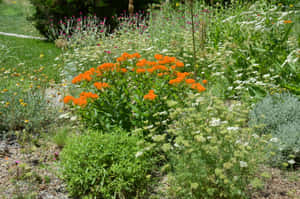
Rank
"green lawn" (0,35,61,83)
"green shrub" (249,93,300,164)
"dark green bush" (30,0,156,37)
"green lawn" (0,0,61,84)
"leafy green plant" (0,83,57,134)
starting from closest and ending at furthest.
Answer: "green shrub" (249,93,300,164) → "leafy green plant" (0,83,57,134) → "green lawn" (0,0,61,84) → "green lawn" (0,35,61,83) → "dark green bush" (30,0,156,37)

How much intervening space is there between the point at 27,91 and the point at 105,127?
162cm

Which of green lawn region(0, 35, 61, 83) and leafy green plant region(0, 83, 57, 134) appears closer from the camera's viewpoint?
leafy green plant region(0, 83, 57, 134)

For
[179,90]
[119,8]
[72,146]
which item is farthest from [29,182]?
[119,8]

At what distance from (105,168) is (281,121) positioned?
6.52 feet

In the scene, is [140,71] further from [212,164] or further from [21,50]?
[21,50]

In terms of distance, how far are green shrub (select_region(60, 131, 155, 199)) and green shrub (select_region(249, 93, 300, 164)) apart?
1.32 m

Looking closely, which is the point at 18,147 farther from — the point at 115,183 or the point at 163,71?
the point at 163,71

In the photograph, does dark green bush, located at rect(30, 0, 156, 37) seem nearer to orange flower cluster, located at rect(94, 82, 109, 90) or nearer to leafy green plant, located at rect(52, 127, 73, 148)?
leafy green plant, located at rect(52, 127, 73, 148)

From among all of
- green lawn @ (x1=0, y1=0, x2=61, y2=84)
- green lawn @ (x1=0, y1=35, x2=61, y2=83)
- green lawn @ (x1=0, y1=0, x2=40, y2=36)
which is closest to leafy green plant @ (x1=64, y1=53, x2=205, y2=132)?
green lawn @ (x1=0, y1=0, x2=61, y2=84)

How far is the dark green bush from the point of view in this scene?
9.69m

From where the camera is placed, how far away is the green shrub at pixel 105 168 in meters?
2.66

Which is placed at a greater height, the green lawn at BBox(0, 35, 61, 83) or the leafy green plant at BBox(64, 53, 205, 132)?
the leafy green plant at BBox(64, 53, 205, 132)

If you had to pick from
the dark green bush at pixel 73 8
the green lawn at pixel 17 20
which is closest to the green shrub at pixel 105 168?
the dark green bush at pixel 73 8

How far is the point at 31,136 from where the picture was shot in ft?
11.9
